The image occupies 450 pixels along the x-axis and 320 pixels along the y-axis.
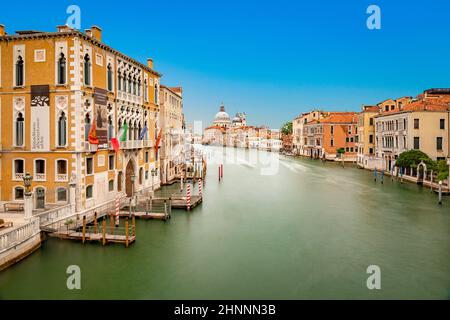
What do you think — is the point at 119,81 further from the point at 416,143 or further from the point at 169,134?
the point at 416,143

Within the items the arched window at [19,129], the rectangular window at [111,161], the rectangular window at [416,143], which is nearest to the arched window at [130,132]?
the rectangular window at [111,161]

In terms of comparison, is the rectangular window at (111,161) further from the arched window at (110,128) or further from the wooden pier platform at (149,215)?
the wooden pier platform at (149,215)

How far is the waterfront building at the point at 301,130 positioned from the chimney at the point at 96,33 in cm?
6473

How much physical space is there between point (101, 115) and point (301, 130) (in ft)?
227

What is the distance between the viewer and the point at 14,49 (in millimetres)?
17688

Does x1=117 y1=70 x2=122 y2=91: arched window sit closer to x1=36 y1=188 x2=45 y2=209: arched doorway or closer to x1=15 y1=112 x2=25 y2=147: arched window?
x1=15 y1=112 x2=25 y2=147: arched window

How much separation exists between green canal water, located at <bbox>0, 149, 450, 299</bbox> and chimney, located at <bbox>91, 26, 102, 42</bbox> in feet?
33.7

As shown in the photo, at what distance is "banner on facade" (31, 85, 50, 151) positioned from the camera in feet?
57.7

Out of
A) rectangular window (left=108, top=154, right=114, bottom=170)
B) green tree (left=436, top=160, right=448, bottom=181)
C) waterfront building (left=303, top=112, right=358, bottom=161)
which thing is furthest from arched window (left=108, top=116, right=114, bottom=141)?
waterfront building (left=303, top=112, right=358, bottom=161)

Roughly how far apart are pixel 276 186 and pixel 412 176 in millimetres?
13075

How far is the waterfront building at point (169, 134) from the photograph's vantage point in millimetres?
33875

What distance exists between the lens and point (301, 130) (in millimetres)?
84312
